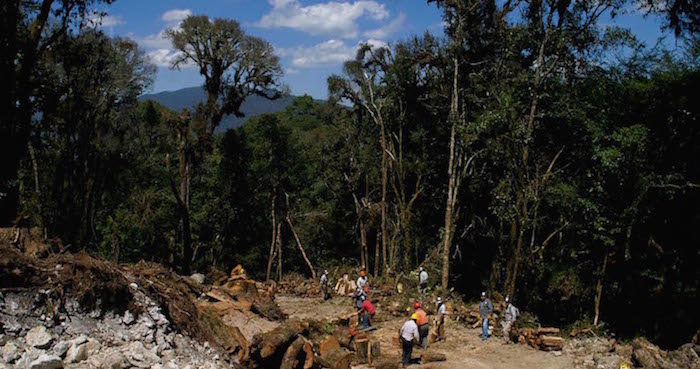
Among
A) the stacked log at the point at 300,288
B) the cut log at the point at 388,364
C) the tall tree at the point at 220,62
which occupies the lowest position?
the stacked log at the point at 300,288

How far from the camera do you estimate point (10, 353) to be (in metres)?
6.39

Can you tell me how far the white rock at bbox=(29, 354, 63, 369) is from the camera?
6379 mm

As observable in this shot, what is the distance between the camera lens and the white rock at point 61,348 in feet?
22.2

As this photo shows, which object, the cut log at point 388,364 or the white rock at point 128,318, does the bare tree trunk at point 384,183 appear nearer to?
the cut log at point 388,364

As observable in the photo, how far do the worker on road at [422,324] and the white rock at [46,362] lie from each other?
7.47m

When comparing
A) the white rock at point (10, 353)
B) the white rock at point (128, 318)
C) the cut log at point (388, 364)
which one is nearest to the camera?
the white rock at point (10, 353)

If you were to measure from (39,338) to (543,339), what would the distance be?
10.5 meters

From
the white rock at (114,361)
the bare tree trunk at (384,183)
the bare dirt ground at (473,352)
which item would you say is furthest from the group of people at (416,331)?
the bare tree trunk at (384,183)

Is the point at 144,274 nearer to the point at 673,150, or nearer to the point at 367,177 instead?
the point at 673,150

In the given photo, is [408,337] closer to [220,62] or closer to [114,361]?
[114,361]

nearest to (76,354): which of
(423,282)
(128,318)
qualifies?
(128,318)

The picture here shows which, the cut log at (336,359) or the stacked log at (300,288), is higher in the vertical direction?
the cut log at (336,359)

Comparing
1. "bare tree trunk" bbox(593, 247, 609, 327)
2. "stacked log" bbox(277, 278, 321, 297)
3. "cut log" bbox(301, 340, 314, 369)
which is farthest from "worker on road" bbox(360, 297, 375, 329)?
"stacked log" bbox(277, 278, 321, 297)

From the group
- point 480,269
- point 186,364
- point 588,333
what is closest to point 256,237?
point 480,269
